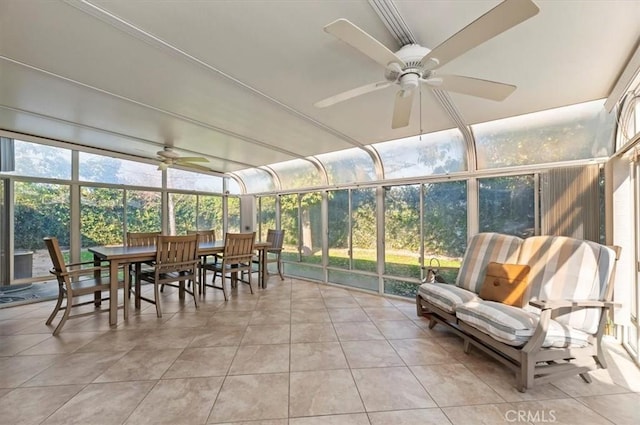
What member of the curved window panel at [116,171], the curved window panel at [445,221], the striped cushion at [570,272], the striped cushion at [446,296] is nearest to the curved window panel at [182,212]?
the curved window panel at [116,171]

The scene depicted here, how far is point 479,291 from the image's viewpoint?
9.75 ft

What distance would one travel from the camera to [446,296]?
2.78 metres

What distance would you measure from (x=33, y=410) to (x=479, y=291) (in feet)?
13.0

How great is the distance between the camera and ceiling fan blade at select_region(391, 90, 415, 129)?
1.91 m

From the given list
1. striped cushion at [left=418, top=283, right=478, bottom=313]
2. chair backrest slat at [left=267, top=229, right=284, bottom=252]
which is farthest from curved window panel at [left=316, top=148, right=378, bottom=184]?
striped cushion at [left=418, top=283, right=478, bottom=313]

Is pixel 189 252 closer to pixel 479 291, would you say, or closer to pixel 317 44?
pixel 317 44

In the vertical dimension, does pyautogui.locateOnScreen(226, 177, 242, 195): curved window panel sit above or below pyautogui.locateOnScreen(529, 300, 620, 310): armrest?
above

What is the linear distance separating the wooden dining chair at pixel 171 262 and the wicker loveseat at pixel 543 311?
3.33m

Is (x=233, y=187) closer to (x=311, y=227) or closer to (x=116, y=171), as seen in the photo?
(x=116, y=171)

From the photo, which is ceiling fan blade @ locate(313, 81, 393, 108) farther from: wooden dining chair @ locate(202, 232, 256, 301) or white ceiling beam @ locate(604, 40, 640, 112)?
wooden dining chair @ locate(202, 232, 256, 301)

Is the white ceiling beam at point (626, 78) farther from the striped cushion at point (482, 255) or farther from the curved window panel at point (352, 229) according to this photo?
the curved window panel at point (352, 229)

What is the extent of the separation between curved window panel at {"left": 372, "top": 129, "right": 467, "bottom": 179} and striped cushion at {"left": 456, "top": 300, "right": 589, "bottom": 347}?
2329 mm

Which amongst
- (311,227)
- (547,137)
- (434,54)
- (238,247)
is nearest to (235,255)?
(238,247)

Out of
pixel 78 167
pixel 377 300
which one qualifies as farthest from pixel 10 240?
pixel 377 300
